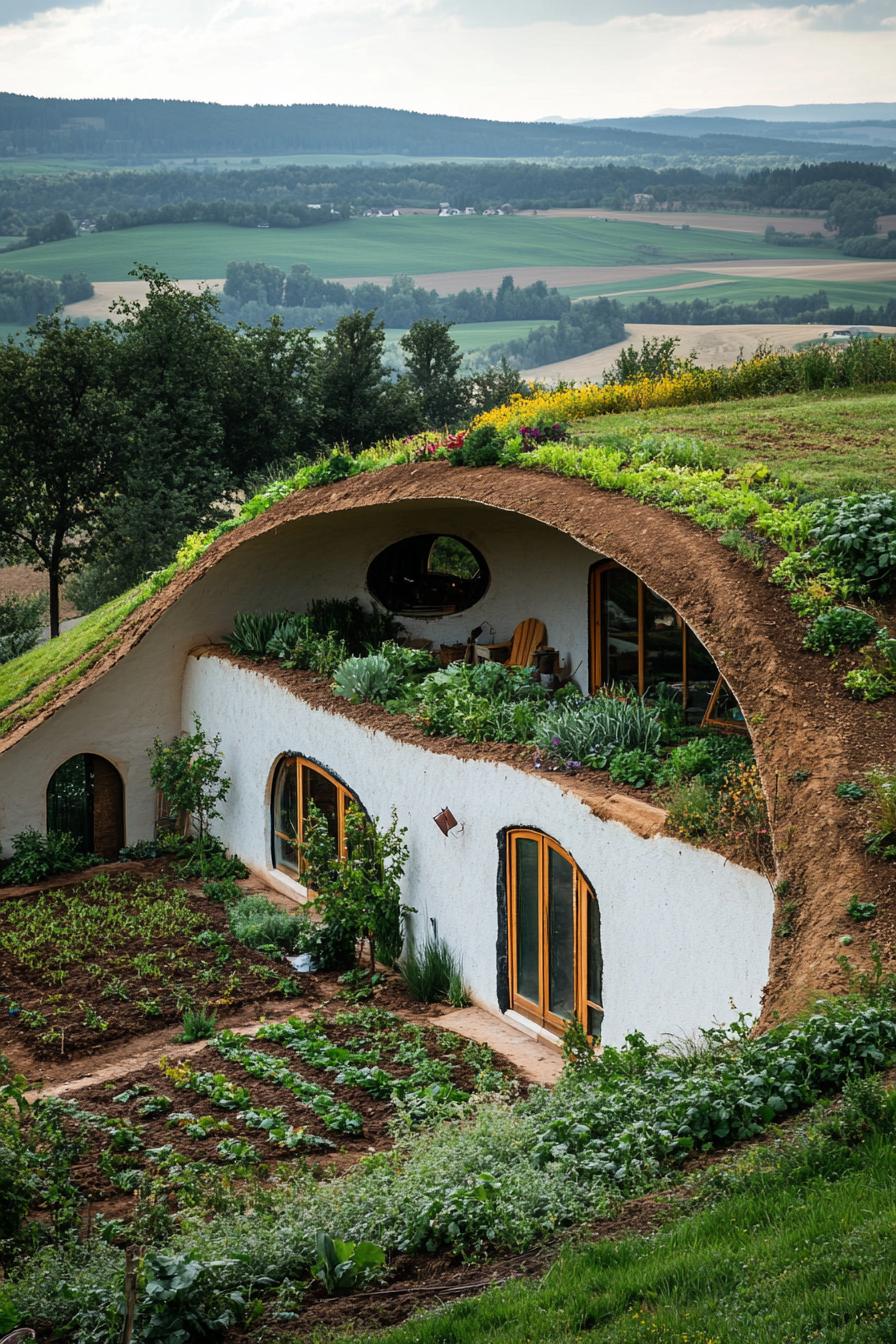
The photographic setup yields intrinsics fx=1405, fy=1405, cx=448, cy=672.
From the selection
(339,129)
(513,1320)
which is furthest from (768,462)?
(339,129)

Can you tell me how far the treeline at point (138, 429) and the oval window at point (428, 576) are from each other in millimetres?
11775

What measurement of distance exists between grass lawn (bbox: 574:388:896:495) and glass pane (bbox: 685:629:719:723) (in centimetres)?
196

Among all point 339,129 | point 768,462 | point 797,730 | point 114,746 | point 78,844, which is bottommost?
point 78,844

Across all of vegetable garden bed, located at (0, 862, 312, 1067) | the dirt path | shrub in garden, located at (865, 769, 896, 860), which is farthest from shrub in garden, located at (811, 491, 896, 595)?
the dirt path

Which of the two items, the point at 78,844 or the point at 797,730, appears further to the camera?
the point at 78,844

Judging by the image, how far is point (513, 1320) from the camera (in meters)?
5.62

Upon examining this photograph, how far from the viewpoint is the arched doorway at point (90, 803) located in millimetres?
18172

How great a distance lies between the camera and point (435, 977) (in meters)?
13.0

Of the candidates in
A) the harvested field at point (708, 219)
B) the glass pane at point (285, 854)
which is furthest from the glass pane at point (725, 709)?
the harvested field at point (708, 219)

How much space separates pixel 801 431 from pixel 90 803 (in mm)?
10158

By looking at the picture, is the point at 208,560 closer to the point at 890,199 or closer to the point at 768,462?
the point at 768,462

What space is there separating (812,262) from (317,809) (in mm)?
97852

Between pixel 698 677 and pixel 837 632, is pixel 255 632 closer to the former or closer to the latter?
pixel 698 677

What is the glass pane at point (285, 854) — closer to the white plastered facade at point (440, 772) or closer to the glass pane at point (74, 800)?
the white plastered facade at point (440, 772)
